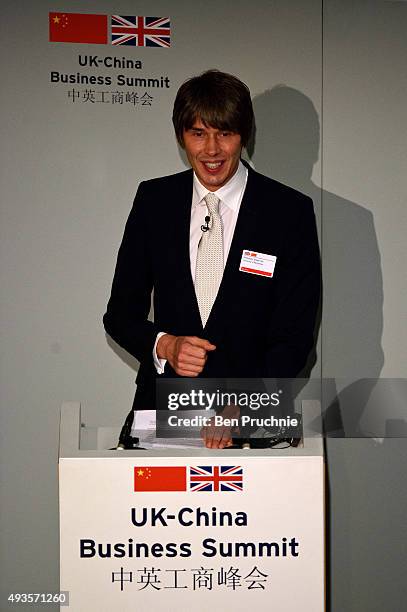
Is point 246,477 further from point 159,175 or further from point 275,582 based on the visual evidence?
point 159,175

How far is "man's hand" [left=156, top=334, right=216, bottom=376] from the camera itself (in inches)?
112

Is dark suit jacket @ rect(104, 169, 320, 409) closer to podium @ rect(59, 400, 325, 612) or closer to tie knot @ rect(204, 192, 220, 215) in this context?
tie knot @ rect(204, 192, 220, 215)

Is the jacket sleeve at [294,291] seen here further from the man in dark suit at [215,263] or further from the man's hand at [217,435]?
the man's hand at [217,435]

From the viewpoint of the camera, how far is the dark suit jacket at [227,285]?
2861mm

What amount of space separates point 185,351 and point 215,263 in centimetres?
26

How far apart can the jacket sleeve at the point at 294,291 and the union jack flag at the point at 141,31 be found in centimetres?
61

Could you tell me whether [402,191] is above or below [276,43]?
below

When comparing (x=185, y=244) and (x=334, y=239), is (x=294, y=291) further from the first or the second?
(x=185, y=244)

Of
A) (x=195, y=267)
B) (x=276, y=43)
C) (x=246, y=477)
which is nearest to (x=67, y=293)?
(x=195, y=267)

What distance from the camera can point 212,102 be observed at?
2.84 m

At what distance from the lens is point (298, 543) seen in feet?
8.57

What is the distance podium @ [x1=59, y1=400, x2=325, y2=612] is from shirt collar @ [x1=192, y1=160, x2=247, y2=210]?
0.73 meters

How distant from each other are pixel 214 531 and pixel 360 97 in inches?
49.4

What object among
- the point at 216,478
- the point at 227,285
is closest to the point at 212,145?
the point at 227,285
